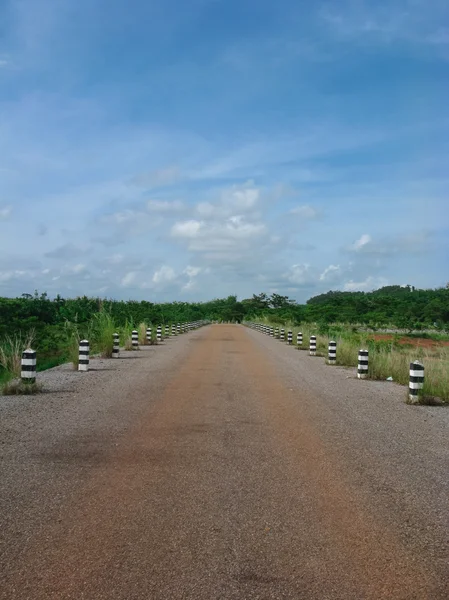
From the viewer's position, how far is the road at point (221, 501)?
438 centimetres

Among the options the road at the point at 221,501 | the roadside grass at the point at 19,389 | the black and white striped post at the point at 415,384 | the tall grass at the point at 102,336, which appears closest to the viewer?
the road at the point at 221,501

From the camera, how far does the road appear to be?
4379 millimetres

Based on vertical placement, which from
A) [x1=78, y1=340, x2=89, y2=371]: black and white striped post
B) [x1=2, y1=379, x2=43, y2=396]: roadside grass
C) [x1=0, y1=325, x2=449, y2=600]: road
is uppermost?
[x1=78, y1=340, x2=89, y2=371]: black and white striped post

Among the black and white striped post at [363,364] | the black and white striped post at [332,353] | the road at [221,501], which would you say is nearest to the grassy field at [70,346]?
the road at [221,501]

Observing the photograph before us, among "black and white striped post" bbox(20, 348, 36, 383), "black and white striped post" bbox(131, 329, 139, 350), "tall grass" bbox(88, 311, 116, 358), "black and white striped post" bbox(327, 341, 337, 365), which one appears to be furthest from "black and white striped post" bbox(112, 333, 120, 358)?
"black and white striped post" bbox(20, 348, 36, 383)

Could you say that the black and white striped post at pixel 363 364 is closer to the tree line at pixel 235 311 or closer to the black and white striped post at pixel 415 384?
the black and white striped post at pixel 415 384

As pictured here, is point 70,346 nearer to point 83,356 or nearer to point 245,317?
point 83,356

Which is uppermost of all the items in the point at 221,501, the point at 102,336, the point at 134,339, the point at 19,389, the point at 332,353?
the point at 102,336

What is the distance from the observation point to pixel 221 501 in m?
6.05

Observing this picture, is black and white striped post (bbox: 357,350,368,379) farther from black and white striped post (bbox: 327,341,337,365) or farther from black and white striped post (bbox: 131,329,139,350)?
black and white striped post (bbox: 131,329,139,350)

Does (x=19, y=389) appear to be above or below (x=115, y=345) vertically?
below

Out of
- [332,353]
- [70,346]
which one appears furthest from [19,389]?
[332,353]

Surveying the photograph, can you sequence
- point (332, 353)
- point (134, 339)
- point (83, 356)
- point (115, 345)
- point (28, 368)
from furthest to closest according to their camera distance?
1. point (134, 339)
2. point (115, 345)
3. point (332, 353)
4. point (83, 356)
5. point (28, 368)

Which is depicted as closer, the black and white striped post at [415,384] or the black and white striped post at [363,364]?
the black and white striped post at [415,384]
